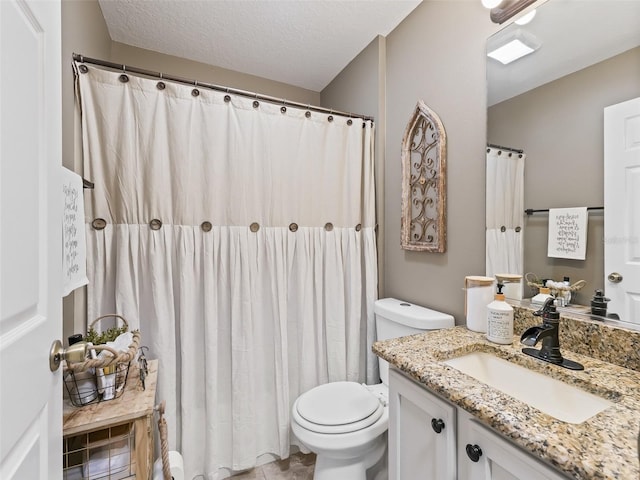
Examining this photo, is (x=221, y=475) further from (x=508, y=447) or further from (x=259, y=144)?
(x=259, y=144)

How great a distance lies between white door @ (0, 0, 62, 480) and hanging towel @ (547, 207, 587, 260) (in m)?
1.51

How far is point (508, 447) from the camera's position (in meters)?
0.67

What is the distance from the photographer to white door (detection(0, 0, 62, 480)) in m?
0.48

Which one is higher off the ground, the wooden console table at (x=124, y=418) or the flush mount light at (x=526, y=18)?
the flush mount light at (x=526, y=18)

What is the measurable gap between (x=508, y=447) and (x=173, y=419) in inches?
56.8

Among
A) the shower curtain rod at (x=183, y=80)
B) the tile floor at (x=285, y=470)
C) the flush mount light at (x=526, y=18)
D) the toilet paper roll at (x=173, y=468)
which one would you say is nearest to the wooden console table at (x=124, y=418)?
the toilet paper roll at (x=173, y=468)

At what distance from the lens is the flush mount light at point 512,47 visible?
118 cm

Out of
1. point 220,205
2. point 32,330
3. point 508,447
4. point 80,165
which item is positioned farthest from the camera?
point 220,205

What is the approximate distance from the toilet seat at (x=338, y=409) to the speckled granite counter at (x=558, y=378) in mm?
467

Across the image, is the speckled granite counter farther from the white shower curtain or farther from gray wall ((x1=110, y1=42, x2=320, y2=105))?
gray wall ((x1=110, y1=42, x2=320, y2=105))

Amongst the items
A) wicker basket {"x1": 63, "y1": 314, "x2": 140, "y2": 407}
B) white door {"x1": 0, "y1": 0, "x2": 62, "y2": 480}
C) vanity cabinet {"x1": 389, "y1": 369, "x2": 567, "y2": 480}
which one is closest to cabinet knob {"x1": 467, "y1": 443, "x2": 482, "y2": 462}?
vanity cabinet {"x1": 389, "y1": 369, "x2": 567, "y2": 480}

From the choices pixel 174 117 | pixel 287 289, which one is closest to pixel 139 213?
pixel 174 117

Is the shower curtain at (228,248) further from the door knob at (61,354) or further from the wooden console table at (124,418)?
the door knob at (61,354)

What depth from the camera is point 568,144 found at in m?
1.05
